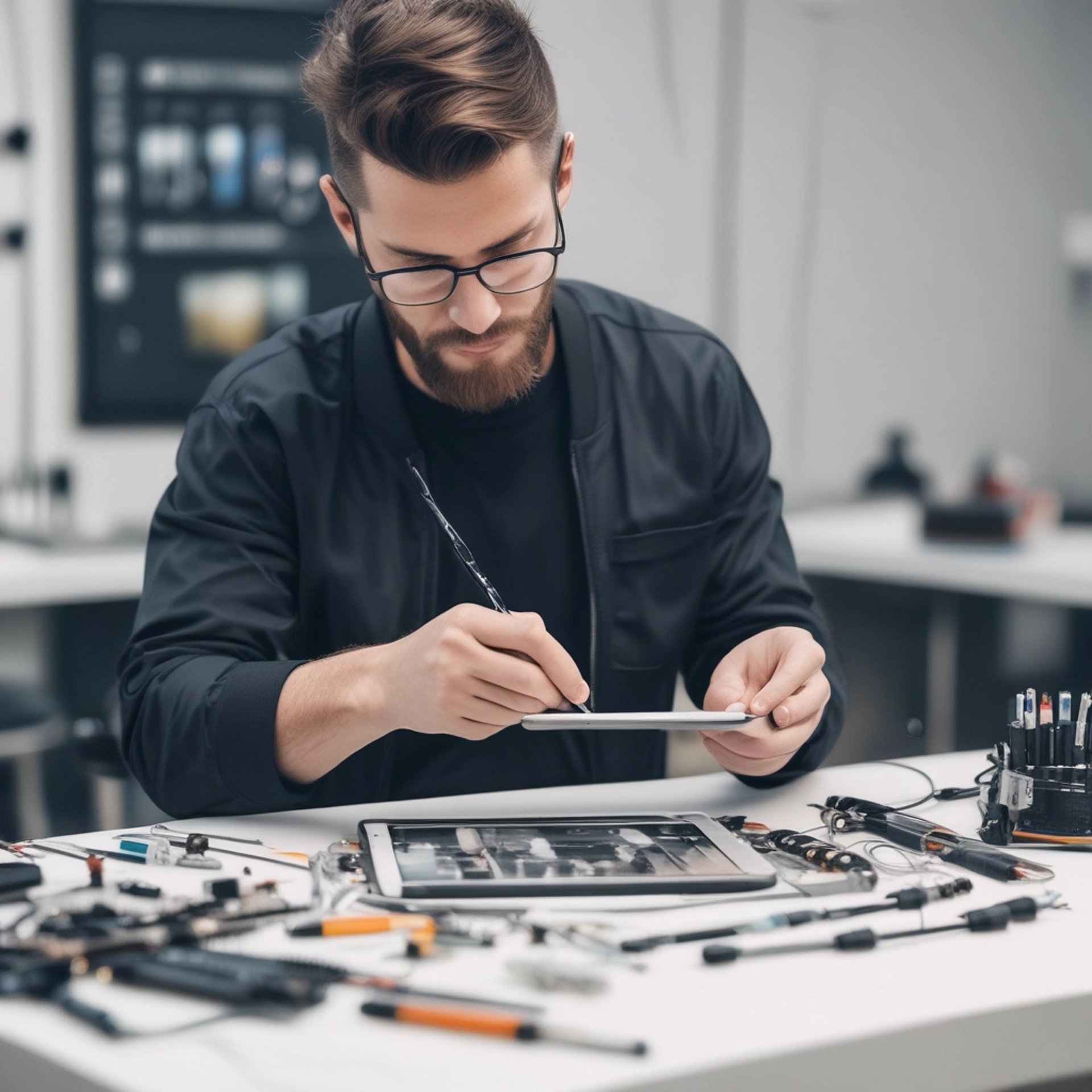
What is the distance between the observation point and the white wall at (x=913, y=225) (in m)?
3.53

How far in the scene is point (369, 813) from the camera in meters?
1.20

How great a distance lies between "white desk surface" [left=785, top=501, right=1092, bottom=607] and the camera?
8.43 feet

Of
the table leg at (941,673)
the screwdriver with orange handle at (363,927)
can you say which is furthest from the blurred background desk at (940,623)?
the screwdriver with orange handle at (363,927)

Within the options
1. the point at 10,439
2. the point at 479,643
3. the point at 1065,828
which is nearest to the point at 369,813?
the point at 479,643

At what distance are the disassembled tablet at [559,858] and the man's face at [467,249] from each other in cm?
48

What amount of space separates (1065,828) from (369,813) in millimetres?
586

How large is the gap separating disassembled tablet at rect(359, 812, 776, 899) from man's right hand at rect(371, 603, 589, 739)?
91 mm

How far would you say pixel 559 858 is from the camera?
103 centimetres

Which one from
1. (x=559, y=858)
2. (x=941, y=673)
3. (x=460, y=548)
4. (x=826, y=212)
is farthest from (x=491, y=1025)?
(x=826, y=212)

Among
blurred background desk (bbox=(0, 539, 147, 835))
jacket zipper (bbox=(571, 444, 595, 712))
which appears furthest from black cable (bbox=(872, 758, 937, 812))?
blurred background desk (bbox=(0, 539, 147, 835))

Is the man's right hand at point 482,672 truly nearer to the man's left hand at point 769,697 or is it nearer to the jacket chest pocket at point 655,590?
the man's left hand at point 769,697

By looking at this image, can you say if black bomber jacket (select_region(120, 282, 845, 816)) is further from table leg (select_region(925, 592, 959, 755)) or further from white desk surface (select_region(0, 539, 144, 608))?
table leg (select_region(925, 592, 959, 755))

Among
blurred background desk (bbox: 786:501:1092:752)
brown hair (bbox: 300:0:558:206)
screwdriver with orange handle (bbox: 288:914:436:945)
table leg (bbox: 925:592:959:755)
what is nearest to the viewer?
screwdriver with orange handle (bbox: 288:914:436:945)

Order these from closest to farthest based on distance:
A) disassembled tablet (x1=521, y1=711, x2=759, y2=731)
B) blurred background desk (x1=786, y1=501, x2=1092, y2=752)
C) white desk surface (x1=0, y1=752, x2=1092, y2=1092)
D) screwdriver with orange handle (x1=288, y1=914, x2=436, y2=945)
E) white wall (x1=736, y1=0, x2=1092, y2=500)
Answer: white desk surface (x1=0, y1=752, x2=1092, y2=1092) < screwdriver with orange handle (x1=288, y1=914, x2=436, y2=945) < disassembled tablet (x1=521, y1=711, x2=759, y2=731) < blurred background desk (x1=786, y1=501, x2=1092, y2=752) < white wall (x1=736, y1=0, x2=1092, y2=500)
